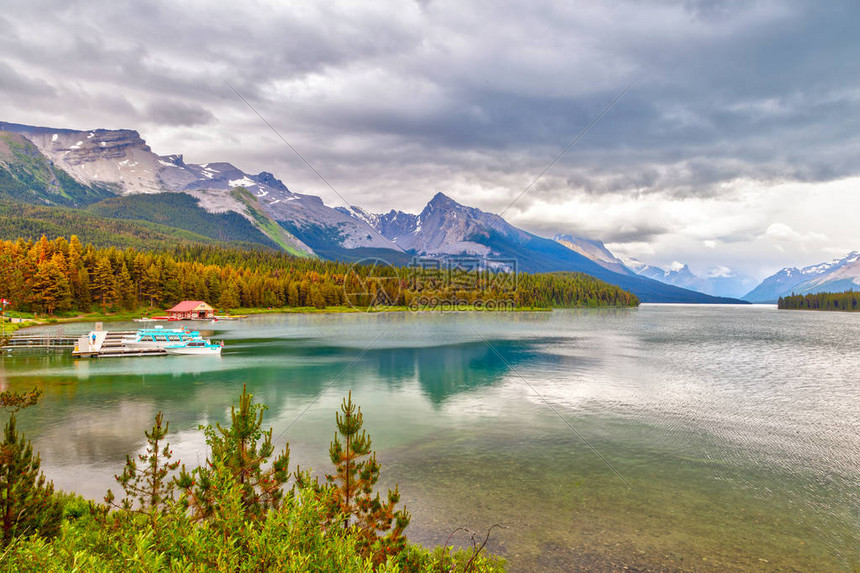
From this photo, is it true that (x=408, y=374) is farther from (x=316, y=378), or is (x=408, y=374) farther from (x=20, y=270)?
(x=20, y=270)

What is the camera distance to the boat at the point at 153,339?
6850 cm

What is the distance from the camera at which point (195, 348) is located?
226ft

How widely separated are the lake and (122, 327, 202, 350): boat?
5.11 metres

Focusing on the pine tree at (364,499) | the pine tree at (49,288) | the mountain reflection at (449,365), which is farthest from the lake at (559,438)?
the pine tree at (49,288)

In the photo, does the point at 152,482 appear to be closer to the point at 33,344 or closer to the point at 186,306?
the point at 33,344

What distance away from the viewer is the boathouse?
148 meters

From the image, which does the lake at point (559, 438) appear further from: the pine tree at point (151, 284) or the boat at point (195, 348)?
the pine tree at point (151, 284)

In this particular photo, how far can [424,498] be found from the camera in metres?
19.0

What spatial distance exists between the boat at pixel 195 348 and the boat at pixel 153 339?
1154mm

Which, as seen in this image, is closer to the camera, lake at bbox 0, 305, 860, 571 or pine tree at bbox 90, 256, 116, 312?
lake at bbox 0, 305, 860, 571

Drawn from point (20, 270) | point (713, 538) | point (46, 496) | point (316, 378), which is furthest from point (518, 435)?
point (20, 270)

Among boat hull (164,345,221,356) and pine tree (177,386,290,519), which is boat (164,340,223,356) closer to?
boat hull (164,345,221,356)

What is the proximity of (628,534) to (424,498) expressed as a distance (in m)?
8.11

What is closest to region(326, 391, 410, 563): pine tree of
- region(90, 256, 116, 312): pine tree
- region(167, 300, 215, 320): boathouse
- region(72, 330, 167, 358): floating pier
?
region(72, 330, 167, 358): floating pier
